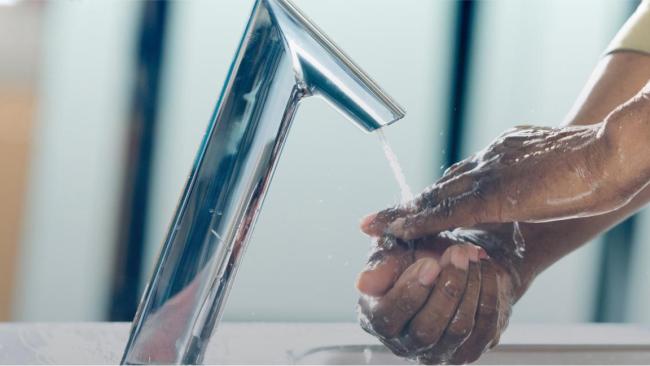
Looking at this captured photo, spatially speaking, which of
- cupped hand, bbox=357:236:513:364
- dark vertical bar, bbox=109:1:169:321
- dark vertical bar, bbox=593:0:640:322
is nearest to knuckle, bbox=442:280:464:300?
cupped hand, bbox=357:236:513:364

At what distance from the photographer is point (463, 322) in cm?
53

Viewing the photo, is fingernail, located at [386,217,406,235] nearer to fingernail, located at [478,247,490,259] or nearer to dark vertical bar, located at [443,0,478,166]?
fingernail, located at [478,247,490,259]

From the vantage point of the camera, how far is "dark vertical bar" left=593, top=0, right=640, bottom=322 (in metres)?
2.88

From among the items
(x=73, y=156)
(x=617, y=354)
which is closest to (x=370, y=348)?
(x=617, y=354)

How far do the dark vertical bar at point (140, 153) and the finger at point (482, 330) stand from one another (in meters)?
1.95

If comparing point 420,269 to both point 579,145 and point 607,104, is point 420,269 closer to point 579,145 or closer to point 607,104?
point 579,145

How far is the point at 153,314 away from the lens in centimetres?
33

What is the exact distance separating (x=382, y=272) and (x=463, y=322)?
0.23 feet

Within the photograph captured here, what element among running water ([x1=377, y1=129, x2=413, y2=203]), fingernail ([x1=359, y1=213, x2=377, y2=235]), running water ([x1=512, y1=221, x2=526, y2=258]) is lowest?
running water ([x1=512, y1=221, x2=526, y2=258])

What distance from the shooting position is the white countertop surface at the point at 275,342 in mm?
483

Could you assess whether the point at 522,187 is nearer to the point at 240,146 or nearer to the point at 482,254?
the point at 482,254

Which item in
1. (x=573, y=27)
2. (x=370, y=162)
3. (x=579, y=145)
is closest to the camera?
(x=579, y=145)

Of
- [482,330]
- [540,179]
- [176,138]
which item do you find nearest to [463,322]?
[482,330]

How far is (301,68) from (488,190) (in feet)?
0.76
